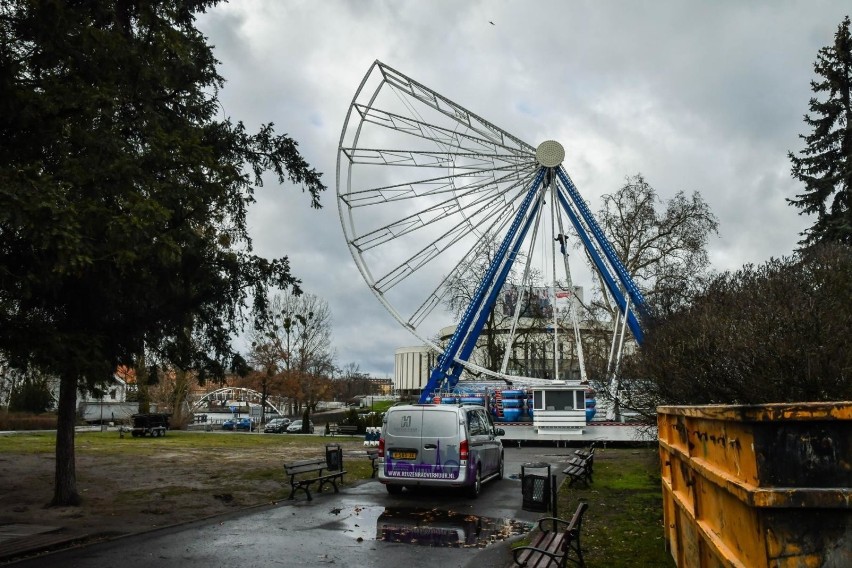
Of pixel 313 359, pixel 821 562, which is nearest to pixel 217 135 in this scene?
pixel 821 562

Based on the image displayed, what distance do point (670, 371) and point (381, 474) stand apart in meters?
6.04

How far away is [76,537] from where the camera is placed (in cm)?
980

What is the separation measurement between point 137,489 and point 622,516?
10327 millimetres

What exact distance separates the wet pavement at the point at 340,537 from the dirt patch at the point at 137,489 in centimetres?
106

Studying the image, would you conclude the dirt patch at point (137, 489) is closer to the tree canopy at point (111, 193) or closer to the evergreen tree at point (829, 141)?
the tree canopy at point (111, 193)

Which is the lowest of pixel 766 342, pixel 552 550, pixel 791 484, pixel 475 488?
pixel 475 488

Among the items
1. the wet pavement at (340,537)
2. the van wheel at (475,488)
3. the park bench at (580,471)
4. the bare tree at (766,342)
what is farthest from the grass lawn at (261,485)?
the bare tree at (766,342)

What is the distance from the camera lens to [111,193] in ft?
30.1

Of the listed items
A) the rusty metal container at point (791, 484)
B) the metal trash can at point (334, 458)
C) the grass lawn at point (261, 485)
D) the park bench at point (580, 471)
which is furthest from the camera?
the metal trash can at point (334, 458)

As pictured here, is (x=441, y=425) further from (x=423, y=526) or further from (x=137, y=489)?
(x=137, y=489)

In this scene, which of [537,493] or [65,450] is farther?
[65,450]

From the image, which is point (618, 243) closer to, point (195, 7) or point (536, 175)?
point (536, 175)

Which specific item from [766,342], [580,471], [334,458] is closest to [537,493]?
[766,342]

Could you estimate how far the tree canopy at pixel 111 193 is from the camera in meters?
8.33
